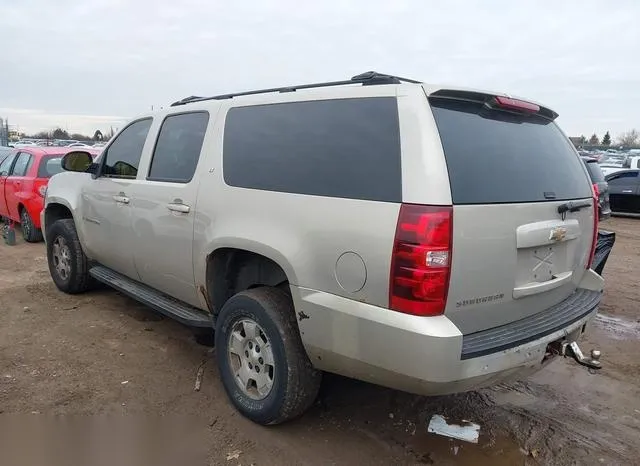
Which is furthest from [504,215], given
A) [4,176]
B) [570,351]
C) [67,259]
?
[4,176]

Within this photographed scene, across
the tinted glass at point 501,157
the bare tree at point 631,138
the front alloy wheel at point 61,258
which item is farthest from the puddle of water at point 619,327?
the bare tree at point 631,138

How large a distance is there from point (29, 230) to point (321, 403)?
282 inches

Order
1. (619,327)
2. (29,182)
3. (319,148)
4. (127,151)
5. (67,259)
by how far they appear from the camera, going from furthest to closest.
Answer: (29,182), (67,259), (619,327), (127,151), (319,148)

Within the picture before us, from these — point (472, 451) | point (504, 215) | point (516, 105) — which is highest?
point (516, 105)

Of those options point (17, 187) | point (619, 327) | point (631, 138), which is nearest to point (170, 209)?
point (619, 327)

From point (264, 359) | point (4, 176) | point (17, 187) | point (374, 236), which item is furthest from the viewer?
point (4, 176)

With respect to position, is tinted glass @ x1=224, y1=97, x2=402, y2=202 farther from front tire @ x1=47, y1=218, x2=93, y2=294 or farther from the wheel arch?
front tire @ x1=47, y1=218, x2=93, y2=294

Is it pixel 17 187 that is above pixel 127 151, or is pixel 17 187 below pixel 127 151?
below

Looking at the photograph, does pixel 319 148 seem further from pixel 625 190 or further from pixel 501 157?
pixel 625 190

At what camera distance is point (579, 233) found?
3.18 metres

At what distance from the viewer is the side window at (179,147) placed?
149 inches

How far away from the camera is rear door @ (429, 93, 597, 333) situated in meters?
2.48

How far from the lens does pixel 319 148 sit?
9.55 feet

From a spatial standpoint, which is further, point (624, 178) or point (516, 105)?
point (624, 178)
